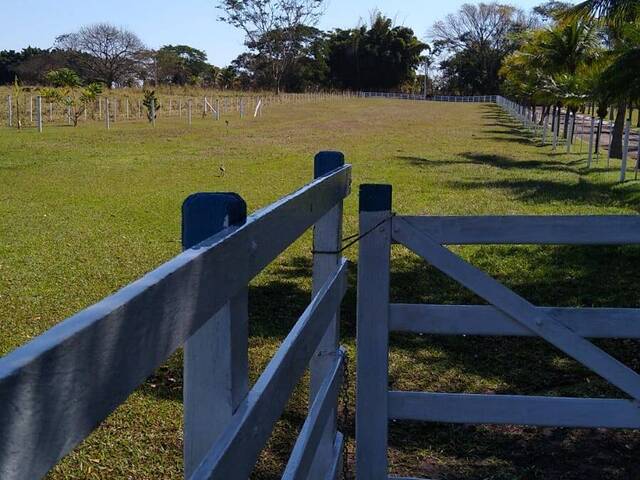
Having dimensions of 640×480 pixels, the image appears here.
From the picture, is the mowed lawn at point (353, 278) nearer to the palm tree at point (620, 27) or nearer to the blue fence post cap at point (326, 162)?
the blue fence post cap at point (326, 162)

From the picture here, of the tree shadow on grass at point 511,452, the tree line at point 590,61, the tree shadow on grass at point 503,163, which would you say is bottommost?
the tree shadow on grass at point 503,163

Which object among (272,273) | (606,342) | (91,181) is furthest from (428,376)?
(91,181)

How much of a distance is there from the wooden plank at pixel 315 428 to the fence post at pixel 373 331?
123mm

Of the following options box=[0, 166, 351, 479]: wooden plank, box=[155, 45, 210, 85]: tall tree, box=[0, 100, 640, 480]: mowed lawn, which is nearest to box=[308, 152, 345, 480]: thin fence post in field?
box=[0, 100, 640, 480]: mowed lawn

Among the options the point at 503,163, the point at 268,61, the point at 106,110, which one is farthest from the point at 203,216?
the point at 268,61

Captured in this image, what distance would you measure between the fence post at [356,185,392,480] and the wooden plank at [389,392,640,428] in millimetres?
84

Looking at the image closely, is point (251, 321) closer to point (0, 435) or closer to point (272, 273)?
point (272, 273)

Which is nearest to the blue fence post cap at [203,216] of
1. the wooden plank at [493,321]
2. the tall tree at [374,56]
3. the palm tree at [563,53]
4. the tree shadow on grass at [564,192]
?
the wooden plank at [493,321]

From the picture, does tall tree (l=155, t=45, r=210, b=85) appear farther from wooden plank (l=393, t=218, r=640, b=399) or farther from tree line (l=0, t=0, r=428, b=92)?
wooden plank (l=393, t=218, r=640, b=399)

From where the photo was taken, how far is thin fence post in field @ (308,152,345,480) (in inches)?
132

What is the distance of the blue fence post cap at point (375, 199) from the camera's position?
3283mm

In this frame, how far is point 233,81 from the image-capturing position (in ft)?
328

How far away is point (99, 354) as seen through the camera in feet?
3.51

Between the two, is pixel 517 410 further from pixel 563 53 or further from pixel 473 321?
pixel 563 53
